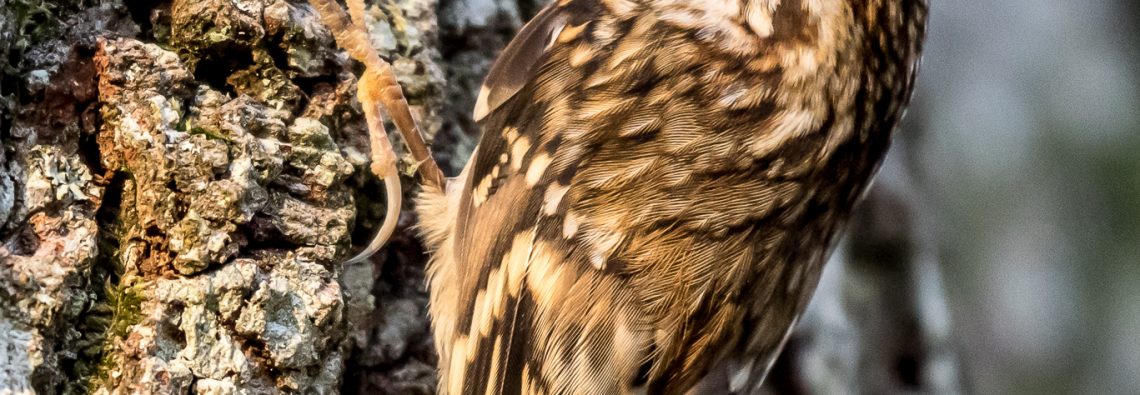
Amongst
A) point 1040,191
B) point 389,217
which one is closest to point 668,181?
point 389,217

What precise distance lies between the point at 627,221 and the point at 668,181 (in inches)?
2.4

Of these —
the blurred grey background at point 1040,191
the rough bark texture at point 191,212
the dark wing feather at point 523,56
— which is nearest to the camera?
the rough bark texture at point 191,212

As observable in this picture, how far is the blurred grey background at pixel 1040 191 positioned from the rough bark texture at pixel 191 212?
30.0 inches

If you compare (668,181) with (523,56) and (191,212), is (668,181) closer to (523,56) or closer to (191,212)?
(523,56)

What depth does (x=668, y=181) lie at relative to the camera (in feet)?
2.96

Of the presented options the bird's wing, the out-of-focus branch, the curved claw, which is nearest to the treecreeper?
the bird's wing

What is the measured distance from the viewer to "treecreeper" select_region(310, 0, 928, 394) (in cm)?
90

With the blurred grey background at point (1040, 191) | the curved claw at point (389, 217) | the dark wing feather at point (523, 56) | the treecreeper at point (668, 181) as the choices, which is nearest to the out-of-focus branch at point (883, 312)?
the blurred grey background at point (1040, 191)

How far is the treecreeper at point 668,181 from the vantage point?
902 mm

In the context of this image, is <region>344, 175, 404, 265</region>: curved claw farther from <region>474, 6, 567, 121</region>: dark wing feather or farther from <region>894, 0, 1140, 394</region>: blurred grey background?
<region>894, 0, 1140, 394</region>: blurred grey background

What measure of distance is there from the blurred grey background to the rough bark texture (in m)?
0.76

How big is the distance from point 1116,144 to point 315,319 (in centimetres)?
105

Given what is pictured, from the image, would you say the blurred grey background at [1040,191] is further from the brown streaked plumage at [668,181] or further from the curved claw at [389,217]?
the curved claw at [389,217]

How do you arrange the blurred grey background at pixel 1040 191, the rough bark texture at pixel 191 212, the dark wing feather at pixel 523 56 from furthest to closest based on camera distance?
the blurred grey background at pixel 1040 191 → the dark wing feather at pixel 523 56 → the rough bark texture at pixel 191 212
